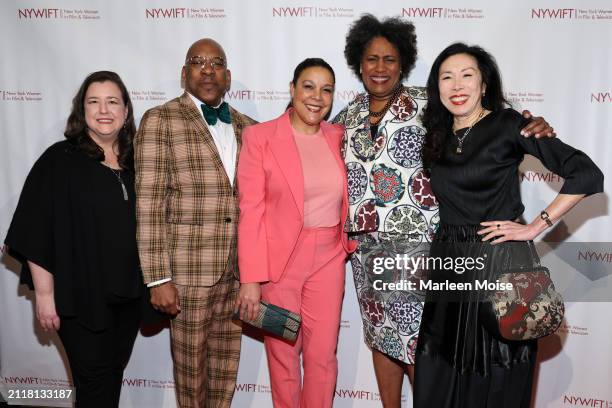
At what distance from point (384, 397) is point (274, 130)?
175 cm

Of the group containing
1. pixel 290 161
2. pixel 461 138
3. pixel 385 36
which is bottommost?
pixel 290 161

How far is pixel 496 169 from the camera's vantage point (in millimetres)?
2166

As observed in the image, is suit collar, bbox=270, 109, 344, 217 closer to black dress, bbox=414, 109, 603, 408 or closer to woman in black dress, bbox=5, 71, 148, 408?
black dress, bbox=414, 109, 603, 408

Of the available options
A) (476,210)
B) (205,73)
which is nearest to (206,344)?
(205,73)

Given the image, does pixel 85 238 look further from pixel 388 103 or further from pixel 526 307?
pixel 526 307

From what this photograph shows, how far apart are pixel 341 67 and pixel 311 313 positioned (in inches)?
63.3

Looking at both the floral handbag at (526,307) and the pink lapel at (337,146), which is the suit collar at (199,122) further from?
the floral handbag at (526,307)

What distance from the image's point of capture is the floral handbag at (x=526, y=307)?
202cm

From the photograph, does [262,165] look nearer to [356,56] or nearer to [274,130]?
[274,130]

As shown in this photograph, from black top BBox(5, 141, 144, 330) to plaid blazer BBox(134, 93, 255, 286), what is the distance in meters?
0.15

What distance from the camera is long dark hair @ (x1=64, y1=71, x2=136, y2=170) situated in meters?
2.47

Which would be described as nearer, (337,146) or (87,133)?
(87,133)

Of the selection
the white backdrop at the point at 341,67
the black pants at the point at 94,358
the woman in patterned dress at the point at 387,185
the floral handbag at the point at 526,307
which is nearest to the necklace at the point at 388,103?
the woman in patterned dress at the point at 387,185

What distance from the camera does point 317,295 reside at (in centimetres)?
259
